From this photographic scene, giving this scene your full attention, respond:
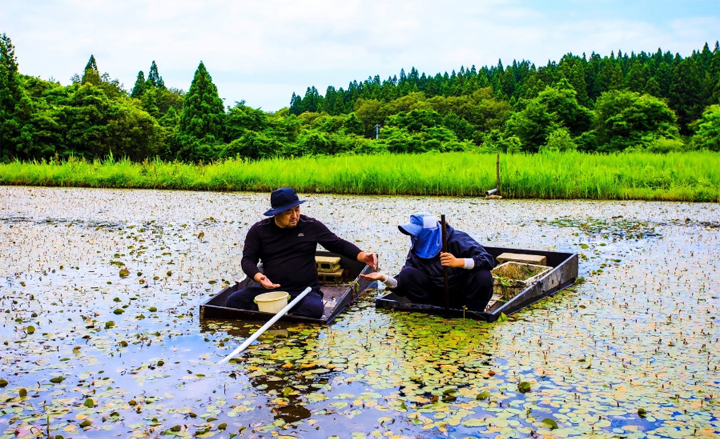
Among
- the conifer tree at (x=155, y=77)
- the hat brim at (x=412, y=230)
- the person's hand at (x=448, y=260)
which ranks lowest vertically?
the person's hand at (x=448, y=260)

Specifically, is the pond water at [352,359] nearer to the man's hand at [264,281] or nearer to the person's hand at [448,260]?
the man's hand at [264,281]

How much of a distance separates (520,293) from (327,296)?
172 cm

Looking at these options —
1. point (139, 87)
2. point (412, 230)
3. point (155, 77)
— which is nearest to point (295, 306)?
point (412, 230)

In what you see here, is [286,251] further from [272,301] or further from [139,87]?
[139,87]

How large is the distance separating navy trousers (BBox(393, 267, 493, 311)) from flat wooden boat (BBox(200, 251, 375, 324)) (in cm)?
48

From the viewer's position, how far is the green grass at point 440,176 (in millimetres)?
14352

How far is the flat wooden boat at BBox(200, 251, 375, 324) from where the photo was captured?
488cm

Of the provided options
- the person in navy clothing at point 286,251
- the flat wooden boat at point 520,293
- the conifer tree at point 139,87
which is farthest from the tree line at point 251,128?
the person in navy clothing at point 286,251

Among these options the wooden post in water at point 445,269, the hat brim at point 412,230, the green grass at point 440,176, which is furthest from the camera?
the green grass at point 440,176

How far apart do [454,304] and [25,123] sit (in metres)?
34.4

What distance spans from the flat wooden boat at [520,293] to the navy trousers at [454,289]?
104 millimetres

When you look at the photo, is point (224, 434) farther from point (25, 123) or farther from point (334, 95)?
point (334, 95)

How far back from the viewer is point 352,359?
4.17 m

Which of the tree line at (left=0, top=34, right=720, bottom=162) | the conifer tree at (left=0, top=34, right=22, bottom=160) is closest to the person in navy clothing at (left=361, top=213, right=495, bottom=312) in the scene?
the tree line at (left=0, top=34, right=720, bottom=162)
